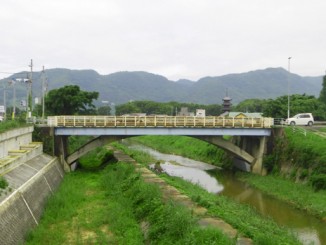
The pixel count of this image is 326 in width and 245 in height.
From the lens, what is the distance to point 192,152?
61.0 metres

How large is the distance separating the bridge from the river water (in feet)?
13.8

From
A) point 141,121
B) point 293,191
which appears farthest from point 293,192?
point 141,121

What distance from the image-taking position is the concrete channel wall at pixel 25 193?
17.3 meters

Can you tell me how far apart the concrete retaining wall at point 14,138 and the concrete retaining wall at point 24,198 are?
6.68ft

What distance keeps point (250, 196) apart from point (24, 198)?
1997cm

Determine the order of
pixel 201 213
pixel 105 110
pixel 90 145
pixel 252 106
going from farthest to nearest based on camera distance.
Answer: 1. pixel 105 110
2. pixel 252 106
3. pixel 90 145
4. pixel 201 213

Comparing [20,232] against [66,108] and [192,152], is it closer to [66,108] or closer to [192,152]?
[192,152]

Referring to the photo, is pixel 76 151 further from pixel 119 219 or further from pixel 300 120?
pixel 300 120

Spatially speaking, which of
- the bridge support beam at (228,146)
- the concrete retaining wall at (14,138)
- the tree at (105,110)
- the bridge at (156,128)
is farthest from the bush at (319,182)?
the tree at (105,110)

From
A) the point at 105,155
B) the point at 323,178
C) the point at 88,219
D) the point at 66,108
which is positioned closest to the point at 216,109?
the point at 66,108

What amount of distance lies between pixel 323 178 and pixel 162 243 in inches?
737

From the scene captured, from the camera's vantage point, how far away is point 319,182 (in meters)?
30.6

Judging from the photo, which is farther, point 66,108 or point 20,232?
point 66,108

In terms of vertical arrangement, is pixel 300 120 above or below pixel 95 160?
above
